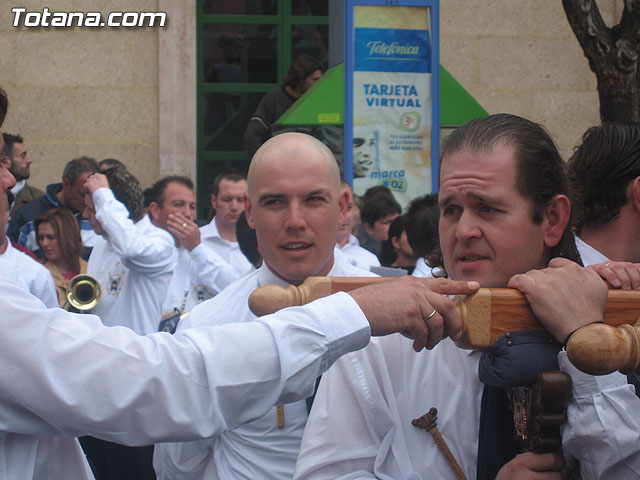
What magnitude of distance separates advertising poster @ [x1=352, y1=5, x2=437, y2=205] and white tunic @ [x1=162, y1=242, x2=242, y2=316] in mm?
1284

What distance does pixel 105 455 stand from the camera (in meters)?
5.26

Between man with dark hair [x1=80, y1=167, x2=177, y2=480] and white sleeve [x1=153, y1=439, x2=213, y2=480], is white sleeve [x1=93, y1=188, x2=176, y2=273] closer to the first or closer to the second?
man with dark hair [x1=80, y1=167, x2=177, y2=480]

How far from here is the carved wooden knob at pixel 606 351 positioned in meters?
1.46

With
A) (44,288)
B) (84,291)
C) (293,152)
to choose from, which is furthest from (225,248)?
(293,152)

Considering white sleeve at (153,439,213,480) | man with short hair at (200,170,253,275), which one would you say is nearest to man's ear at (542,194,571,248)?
white sleeve at (153,439,213,480)

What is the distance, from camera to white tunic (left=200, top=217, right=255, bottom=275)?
661 centimetres

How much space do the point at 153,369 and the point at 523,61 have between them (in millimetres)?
9534

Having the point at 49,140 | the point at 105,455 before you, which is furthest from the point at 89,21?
the point at 105,455

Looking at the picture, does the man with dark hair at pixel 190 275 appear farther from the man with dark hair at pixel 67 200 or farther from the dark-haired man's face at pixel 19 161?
the dark-haired man's face at pixel 19 161

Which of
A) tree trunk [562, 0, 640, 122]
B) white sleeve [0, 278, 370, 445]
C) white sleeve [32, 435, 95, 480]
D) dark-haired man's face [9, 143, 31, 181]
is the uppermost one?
tree trunk [562, 0, 640, 122]

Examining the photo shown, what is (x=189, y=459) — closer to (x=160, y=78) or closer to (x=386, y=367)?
(x=386, y=367)

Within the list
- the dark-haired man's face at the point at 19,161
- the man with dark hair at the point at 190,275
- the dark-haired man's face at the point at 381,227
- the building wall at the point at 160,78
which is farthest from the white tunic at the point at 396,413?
the building wall at the point at 160,78

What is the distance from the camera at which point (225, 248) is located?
675cm

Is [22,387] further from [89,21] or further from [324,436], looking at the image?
[89,21]
